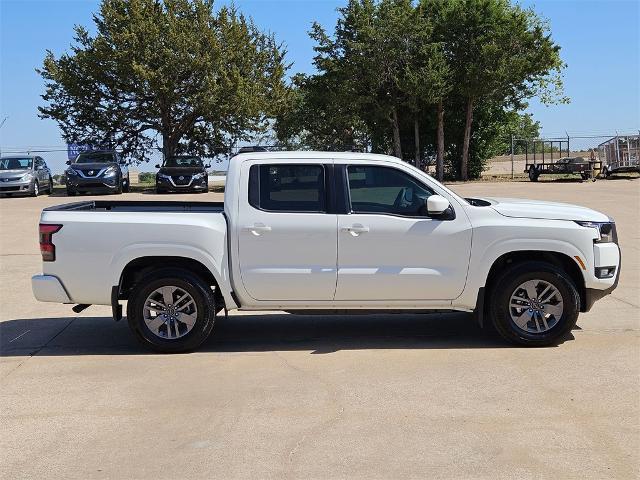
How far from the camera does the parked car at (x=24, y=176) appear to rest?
28.4 metres

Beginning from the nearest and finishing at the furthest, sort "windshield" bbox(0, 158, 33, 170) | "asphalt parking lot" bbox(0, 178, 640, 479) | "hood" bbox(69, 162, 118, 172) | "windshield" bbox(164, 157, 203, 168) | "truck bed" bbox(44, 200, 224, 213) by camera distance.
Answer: "asphalt parking lot" bbox(0, 178, 640, 479)
"truck bed" bbox(44, 200, 224, 213)
"hood" bbox(69, 162, 118, 172)
"windshield" bbox(0, 158, 33, 170)
"windshield" bbox(164, 157, 203, 168)

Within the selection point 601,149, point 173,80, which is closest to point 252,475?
point 173,80

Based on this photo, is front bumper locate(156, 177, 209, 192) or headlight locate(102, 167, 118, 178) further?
front bumper locate(156, 177, 209, 192)

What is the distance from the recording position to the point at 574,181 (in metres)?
35.5

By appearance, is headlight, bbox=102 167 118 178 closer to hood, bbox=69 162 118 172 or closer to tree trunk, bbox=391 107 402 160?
hood, bbox=69 162 118 172

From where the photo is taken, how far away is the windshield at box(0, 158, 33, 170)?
29562mm

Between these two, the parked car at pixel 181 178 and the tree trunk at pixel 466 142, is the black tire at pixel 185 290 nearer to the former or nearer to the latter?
the parked car at pixel 181 178

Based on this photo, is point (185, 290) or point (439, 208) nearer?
point (439, 208)

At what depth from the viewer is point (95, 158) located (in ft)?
97.7

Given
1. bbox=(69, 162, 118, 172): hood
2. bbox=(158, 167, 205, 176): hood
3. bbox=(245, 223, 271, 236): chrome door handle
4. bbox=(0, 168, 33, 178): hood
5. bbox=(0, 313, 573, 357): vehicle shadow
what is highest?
bbox=(69, 162, 118, 172): hood

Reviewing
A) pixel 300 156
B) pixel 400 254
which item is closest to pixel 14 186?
pixel 300 156

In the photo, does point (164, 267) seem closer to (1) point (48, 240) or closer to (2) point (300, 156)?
(1) point (48, 240)

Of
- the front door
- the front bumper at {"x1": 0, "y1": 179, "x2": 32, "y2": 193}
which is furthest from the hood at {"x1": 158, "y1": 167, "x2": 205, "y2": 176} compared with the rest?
the front door

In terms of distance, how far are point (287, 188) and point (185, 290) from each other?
130 centimetres
